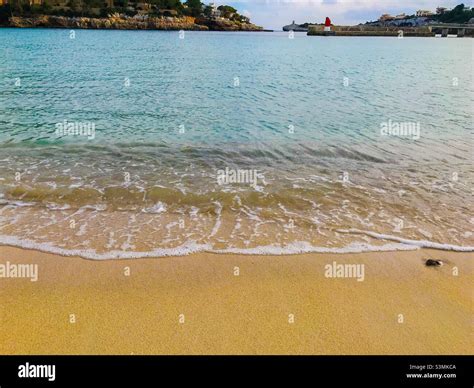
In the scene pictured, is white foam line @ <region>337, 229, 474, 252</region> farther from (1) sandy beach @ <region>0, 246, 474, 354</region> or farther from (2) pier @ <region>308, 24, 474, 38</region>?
(2) pier @ <region>308, 24, 474, 38</region>

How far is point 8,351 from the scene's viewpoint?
4.15 metres

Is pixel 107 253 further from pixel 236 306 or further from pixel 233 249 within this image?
pixel 236 306

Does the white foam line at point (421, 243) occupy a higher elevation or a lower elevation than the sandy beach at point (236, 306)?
higher

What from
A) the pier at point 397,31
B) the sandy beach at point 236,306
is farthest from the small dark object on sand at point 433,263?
the pier at point 397,31

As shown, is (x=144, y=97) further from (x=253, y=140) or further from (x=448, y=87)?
(x=448, y=87)

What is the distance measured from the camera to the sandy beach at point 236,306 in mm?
4336

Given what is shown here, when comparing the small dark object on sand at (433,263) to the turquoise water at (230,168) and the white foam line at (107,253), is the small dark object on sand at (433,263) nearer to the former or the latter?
the turquoise water at (230,168)

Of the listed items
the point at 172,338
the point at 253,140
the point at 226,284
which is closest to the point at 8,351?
the point at 172,338

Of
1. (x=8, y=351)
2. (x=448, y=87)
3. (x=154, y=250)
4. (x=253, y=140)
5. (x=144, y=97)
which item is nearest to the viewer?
(x=8, y=351)

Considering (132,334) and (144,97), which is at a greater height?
(144,97)

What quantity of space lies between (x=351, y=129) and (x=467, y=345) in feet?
41.5

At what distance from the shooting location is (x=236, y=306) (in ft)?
16.4

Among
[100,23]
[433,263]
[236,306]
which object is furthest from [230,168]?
[100,23]

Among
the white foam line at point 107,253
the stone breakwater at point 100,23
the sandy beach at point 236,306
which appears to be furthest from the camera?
the stone breakwater at point 100,23
